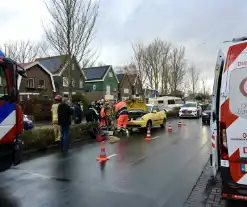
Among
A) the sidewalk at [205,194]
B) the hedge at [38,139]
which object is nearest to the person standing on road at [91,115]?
the hedge at [38,139]

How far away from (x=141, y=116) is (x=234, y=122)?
39.6 feet

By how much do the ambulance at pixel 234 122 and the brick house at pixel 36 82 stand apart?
1187 inches

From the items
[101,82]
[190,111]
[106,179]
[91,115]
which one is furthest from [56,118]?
[101,82]

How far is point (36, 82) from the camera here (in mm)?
34688

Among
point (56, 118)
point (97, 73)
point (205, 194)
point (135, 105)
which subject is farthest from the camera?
point (97, 73)

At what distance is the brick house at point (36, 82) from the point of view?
32747 millimetres

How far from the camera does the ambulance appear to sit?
3590mm

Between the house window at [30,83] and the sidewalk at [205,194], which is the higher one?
the house window at [30,83]

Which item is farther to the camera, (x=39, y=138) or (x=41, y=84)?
(x=41, y=84)

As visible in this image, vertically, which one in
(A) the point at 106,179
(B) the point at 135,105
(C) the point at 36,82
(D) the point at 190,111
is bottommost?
(A) the point at 106,179

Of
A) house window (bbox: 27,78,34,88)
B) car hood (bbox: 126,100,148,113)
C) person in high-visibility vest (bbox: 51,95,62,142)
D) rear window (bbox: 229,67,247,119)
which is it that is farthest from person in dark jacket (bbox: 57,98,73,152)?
house window (bbox: 27,78,34,88)

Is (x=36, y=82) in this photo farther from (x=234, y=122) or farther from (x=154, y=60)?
(x=234, y=122)

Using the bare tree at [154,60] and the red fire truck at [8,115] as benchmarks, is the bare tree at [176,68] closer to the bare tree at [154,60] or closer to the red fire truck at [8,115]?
the bare tree at [154,60]

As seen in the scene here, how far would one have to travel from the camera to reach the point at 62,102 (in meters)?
9.70
